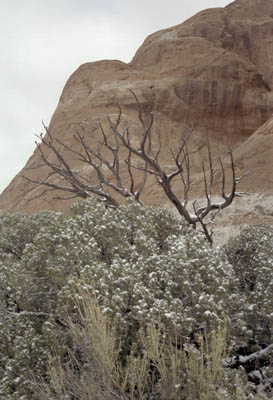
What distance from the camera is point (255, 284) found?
26.7ft

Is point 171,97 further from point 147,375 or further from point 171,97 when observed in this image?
point 147,375

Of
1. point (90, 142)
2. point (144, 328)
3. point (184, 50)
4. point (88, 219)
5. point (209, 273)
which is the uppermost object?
point (184, 50)

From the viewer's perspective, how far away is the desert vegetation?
5.10m

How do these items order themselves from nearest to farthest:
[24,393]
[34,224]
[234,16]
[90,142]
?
[24,393], [34,224], [90,142], [234,16]

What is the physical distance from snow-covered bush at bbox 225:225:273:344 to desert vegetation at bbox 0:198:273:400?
1.0 inches

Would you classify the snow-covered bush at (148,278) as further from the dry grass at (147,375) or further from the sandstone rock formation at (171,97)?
the sandstone rock formation at (171,97)

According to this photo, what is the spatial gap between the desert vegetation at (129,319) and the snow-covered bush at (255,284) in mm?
26

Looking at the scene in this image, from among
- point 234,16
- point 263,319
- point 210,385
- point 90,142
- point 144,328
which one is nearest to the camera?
point 210,385

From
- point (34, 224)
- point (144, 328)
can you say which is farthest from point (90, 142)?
point (144, 328)

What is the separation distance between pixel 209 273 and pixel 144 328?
1235 mm

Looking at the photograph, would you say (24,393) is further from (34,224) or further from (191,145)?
(191,145)

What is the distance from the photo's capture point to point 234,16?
47.3m

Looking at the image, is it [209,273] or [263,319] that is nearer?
[209,273]

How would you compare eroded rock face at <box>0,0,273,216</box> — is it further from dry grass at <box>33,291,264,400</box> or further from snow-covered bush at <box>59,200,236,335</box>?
dry grass at <box>33,291,264,400</box>
